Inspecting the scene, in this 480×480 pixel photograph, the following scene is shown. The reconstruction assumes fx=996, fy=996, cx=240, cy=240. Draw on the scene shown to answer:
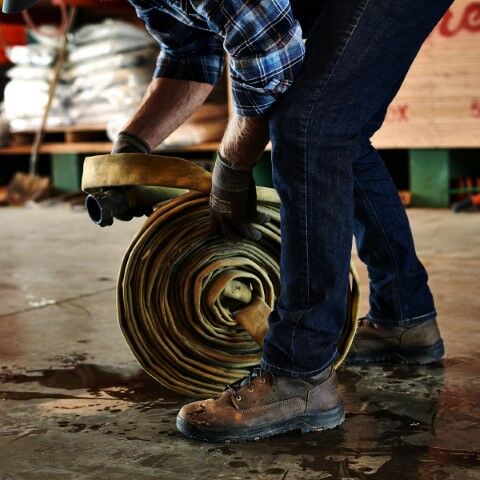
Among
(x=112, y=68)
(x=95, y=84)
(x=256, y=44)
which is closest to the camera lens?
(x=256, y=44)

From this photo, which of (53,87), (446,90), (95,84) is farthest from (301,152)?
(53,87)

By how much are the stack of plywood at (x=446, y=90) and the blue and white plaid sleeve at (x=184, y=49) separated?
3518 millimetres

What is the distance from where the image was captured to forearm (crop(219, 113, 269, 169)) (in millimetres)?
1797

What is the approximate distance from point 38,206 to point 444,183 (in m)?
2.94

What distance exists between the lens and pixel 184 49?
220cm

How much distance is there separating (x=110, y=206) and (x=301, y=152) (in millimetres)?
497

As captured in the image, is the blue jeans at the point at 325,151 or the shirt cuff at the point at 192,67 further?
the shirt cuff at the point at 192,67

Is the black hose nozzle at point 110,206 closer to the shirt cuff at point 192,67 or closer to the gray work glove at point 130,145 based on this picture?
the gray work glove at point 130,145

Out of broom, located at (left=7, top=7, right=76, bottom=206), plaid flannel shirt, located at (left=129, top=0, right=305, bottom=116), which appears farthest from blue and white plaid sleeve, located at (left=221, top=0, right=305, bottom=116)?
broom, located at (left=7, top=7, right=76, bottom=206)

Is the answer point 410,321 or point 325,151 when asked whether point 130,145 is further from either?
point 410,321

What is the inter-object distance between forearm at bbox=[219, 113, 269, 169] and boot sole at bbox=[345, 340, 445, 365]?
701 mm

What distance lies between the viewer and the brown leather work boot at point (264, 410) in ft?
5.95

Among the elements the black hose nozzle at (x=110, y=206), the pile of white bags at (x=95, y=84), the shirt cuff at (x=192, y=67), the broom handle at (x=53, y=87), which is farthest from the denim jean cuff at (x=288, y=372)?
the broom handle at (x=53, y=87)

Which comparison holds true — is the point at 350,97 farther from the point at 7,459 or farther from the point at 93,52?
the point at 93,52
